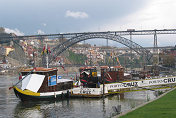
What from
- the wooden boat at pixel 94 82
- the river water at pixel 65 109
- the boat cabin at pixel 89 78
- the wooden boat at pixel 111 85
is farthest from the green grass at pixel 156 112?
the boat cabin at pixel 89 78

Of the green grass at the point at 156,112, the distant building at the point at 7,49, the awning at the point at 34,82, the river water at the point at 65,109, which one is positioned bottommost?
the river water at the point at 65,109

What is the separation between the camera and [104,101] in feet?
99.2

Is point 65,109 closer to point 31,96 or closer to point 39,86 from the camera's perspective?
point 31,96

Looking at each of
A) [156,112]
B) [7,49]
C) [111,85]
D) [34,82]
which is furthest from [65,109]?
[7,49]

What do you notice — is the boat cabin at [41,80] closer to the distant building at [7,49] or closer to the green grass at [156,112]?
the green grass at [156,112]

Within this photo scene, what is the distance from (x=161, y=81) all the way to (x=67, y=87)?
12.5 m

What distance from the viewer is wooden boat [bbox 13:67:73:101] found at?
30391 mm

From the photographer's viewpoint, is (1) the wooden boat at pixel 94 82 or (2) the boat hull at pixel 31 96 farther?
(1) the wooden boat at pixel 94 82

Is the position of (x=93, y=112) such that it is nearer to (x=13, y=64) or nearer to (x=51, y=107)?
(x=51, y=107)

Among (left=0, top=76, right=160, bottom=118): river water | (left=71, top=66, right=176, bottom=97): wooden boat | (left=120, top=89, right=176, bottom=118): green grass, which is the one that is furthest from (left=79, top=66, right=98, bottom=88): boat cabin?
(left=120, top=89, right=176, bottom=118): green grass

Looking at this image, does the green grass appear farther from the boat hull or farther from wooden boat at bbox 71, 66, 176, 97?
the boat hull

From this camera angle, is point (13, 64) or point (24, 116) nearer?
point (24, 116)

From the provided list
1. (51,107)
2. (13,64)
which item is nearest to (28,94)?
(51,107)

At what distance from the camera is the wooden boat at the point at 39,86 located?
3039cm
